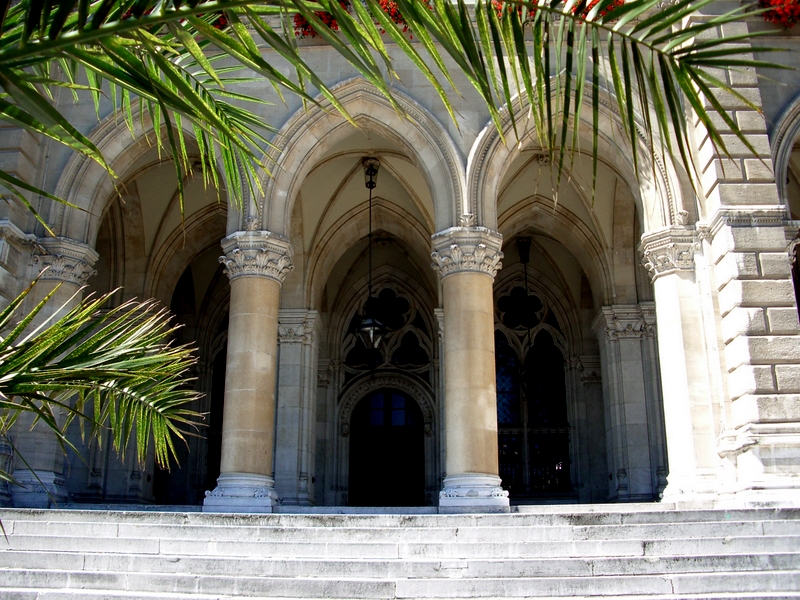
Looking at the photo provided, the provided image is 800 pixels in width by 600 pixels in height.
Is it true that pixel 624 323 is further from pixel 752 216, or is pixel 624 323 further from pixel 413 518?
pixel 413 518

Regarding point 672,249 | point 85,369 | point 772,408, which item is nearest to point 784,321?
point 772,408

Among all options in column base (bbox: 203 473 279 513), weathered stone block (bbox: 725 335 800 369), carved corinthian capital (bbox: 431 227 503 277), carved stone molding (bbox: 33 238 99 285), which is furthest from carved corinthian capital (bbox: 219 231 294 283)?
weathered stone block (bbox: 725 335 800 369)

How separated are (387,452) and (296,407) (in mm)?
4576

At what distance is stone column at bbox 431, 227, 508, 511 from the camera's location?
11.5 m

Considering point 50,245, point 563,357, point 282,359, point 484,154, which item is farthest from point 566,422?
point 50,245

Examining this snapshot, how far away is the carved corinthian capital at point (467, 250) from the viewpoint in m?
12.5

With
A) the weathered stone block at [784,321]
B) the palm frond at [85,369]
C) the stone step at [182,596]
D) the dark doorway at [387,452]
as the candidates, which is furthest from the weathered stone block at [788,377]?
the dark doorway at [387,452]

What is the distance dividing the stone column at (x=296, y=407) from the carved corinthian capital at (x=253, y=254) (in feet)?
11.2

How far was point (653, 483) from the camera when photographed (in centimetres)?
1524

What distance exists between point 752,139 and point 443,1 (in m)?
10.5

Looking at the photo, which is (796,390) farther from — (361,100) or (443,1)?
(443,1)

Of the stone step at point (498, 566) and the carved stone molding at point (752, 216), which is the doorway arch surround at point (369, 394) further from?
the stone step at point (498, 566)

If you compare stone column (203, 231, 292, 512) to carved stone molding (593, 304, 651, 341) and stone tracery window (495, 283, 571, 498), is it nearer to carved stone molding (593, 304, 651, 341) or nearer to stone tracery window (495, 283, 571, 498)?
carved stone molding (593, 304, 651, 341)

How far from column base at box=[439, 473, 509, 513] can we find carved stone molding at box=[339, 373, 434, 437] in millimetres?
7899
